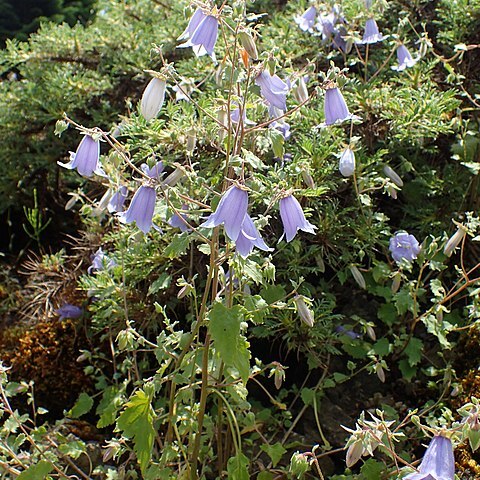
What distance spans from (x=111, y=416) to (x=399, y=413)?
1101 millimetres

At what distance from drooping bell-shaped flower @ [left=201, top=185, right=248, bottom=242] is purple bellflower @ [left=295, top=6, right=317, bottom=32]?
202cm

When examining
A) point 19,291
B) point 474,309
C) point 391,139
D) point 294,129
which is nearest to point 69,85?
point 19,291

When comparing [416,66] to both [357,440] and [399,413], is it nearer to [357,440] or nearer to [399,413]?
[399,413]

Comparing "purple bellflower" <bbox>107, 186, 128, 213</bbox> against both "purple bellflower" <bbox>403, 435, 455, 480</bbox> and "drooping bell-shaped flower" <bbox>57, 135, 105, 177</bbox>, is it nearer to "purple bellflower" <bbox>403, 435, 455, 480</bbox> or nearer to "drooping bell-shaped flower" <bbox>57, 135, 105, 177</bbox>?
"drooping bell-shaped flower" <bbox>57, 135, 105, 177</bbox>

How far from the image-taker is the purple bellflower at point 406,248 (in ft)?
8.77

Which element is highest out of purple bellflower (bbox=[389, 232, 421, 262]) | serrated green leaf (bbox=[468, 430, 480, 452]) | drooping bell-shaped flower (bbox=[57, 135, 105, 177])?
drooping bell-shaped flower (bbox=[57, 135, 105, 177])

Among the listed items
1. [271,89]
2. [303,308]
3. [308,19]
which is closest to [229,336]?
[303,308]

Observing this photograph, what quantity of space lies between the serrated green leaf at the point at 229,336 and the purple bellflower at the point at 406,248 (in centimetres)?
108

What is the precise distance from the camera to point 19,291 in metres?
3.64

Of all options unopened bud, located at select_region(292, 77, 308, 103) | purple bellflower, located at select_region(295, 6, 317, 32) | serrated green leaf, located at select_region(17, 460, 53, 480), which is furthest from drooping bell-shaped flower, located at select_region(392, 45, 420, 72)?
serrated green leaf, located at select_region(17, 460, 53, 480)

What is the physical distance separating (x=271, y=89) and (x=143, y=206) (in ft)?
1.58

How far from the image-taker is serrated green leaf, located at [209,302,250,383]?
1722 millimetres

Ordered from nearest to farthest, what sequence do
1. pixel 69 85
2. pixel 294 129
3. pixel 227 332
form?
pixel 227 332
pixel 294 129
pixel 69 85

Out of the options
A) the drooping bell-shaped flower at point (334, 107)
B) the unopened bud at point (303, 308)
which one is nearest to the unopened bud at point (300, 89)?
the drooping bell-shaped flower at point (334, 107)
